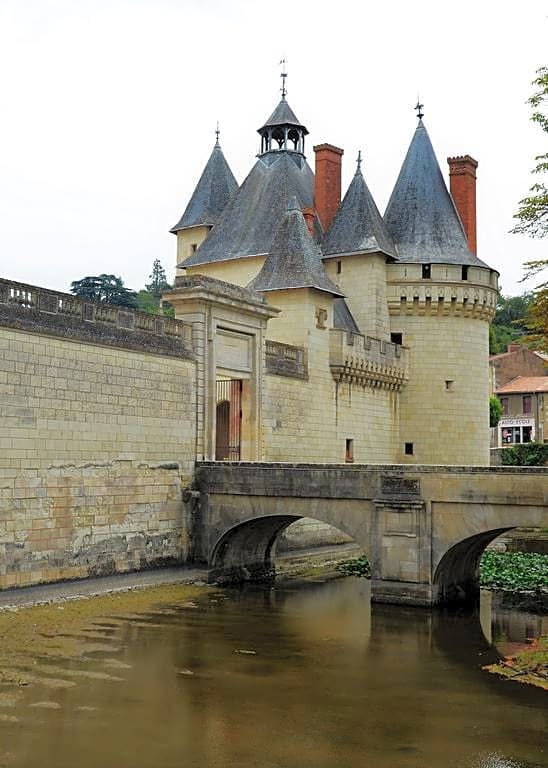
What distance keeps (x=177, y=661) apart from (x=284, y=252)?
54.6ft

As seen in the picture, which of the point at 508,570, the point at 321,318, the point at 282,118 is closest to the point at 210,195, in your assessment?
the point at 282,118

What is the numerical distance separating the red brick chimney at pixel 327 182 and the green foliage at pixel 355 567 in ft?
43.5

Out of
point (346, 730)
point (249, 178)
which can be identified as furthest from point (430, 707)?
point (249, 178)

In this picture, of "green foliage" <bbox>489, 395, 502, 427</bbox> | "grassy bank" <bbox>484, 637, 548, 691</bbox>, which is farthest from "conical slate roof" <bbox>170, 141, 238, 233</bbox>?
"grassy bank" <bbox>484, 637, 548, 691</bbox>

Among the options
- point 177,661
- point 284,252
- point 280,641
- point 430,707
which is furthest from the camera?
point 284,252

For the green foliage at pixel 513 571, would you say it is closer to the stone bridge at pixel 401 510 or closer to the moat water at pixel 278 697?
the stone bridge at pixel 401 510

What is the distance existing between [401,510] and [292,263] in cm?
1120

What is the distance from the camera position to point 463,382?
1287 inches

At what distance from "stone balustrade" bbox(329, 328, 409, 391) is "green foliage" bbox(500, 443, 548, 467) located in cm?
1285

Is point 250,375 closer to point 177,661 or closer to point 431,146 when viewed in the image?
point 177,661

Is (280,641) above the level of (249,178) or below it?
below

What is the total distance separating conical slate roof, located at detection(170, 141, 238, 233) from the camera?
3562 cm

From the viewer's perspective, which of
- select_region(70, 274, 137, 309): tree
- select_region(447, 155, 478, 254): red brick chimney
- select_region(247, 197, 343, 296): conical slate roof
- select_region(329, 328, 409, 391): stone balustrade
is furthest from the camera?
select_region(70, 274, 137, 309): tree

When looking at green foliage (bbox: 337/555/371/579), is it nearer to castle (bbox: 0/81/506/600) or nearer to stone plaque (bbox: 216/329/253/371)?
castle (bbox: 0/81/506/600)
